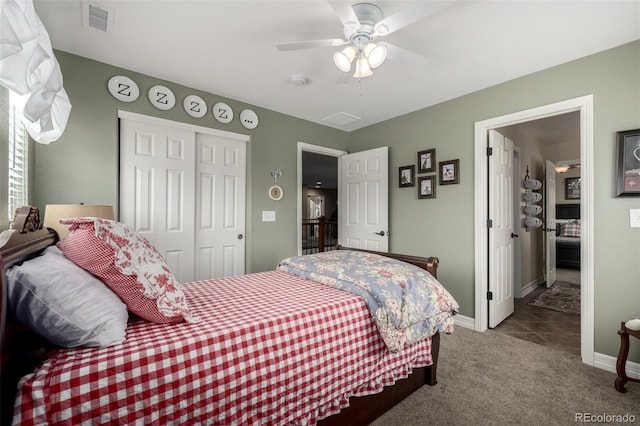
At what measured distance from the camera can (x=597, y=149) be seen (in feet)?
7.73

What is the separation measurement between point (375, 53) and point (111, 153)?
7.97 ft

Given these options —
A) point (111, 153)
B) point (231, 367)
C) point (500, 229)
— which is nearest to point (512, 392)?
point (500, 229)

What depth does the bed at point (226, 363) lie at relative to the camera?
0.86 meters

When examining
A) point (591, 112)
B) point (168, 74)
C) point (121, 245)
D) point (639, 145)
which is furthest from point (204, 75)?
point (639, 145)

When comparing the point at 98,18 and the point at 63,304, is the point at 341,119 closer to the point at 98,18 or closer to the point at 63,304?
the point at 98,18

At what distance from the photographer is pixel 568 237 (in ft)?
21.1

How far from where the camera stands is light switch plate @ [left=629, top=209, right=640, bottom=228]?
2.19m

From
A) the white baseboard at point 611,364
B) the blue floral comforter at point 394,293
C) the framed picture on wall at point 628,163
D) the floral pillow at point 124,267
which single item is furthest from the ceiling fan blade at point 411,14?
the white baseboard at point 611,364

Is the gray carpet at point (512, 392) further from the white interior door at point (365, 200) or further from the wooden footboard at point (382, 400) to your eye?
the white interior door at point (365, 200)

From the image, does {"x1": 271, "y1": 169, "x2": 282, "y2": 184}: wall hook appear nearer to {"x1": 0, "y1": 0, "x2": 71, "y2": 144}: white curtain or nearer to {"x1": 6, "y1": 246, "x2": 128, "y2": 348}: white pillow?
{"x1": 0, "y1": 0, "x2": 71, "y2": 144}: white curtain

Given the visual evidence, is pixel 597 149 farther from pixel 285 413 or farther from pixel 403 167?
pixel 285 413

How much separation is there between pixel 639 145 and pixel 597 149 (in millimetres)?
231

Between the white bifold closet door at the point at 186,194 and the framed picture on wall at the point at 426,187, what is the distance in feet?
7.08

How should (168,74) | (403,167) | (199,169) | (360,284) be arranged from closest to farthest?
(360,284) < (168,74) < (199,169) < (403,167)
